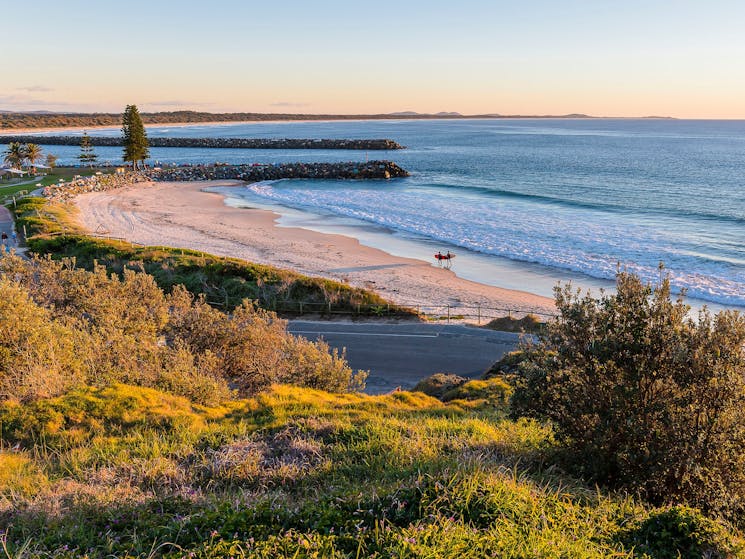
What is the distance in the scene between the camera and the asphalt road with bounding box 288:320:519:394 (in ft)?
60.8

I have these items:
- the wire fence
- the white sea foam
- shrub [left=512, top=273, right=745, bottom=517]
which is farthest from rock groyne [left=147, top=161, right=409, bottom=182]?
shrub [left=512, top=273, right=745, bottom=517]

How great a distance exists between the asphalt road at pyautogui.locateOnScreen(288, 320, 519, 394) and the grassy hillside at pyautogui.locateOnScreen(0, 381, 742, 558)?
29.0 ft

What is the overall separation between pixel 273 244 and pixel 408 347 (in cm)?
2210

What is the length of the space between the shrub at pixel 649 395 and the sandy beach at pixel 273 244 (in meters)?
18.9

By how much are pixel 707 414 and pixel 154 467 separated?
680 centimetres

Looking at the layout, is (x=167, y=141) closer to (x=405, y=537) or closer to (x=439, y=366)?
(x=439, y=366)

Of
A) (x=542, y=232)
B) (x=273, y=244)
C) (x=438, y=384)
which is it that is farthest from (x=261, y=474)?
(x=542, y=232)

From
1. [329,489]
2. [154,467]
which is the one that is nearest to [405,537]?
[329,489]

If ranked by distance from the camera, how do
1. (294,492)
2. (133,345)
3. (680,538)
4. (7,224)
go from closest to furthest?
(680,538)
(294,492)
(133,345)
(7,224)

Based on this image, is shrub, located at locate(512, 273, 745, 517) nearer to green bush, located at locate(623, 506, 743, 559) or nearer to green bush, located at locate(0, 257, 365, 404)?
green bush, located at locate(623, 506, 743, 559)

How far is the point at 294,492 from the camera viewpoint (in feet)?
20.8

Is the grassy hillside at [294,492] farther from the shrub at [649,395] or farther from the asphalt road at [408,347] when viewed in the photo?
the asphalt road at [408,347]

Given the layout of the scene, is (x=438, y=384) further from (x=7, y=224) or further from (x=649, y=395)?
(x=7, y=224)

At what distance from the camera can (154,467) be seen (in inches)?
261
